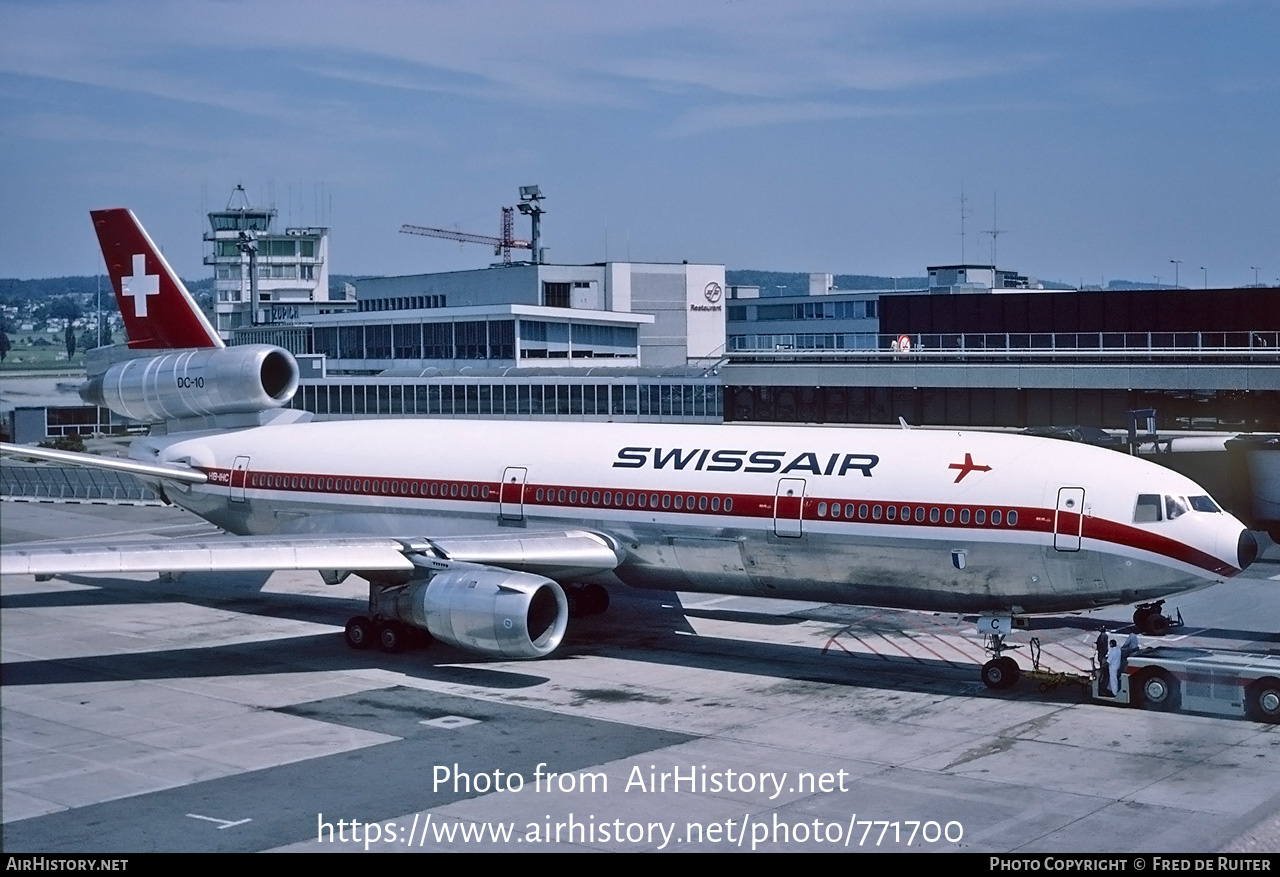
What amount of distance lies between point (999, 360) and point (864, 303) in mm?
101483

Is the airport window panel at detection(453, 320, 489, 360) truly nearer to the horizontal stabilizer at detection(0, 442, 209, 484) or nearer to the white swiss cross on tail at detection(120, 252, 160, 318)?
the horizontal stabilizer at detection(0, 442, 209, 484)

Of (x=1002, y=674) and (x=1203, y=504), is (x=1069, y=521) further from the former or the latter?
(x=1002, y=674)

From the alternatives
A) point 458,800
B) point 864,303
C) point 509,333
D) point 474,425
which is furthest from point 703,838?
point 864,303

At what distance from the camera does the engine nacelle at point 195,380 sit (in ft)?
129

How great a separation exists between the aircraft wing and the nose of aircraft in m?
13.7

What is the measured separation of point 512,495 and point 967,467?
11.4 metres

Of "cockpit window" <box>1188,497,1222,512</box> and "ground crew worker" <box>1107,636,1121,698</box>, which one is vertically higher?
"cockpit window" <box>1188,497,1222,512</box>

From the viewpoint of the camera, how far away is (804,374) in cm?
5516

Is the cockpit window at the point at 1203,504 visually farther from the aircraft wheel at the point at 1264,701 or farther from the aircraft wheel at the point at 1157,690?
the aircraft wheel at the point at 1264,701

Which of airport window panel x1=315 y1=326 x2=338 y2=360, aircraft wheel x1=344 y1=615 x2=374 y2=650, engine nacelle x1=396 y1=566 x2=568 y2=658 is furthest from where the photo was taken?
airport window panel x1=315 y1=326 x2=338 y2=360

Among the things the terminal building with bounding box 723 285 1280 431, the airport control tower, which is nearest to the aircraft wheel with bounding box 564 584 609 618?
the terminal building with bounding box 723 285 1280 431

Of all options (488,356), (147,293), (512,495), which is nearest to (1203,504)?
(512,495)

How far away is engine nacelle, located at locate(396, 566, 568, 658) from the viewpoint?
3014 centimetres

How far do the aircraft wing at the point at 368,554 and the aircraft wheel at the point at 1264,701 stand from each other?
14.2 meters
